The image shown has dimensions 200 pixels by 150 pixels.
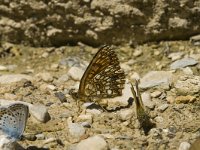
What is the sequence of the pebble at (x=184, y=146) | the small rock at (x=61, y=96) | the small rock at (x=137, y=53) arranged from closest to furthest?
the pebble at (x=184, y=146), the small rock at (x=61, y=96), the small rock at (x=137, y=53)

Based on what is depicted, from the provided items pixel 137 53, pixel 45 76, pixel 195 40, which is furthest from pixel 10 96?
pixel 195 40

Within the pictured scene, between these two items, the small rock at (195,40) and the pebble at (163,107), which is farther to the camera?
the small rock at (195,40)

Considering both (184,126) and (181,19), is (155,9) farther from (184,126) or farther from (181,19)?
(184,126)

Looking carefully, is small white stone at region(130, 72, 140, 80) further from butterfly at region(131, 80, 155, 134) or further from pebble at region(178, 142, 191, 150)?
pebble at region(178, 142, 191, 150)

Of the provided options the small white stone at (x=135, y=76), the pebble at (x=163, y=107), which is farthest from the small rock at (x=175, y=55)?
the pebble at (x=163, y=107)

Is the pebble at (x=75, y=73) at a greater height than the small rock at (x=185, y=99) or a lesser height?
lesser

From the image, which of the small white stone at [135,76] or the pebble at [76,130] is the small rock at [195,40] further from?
the pebble at [76,130]
